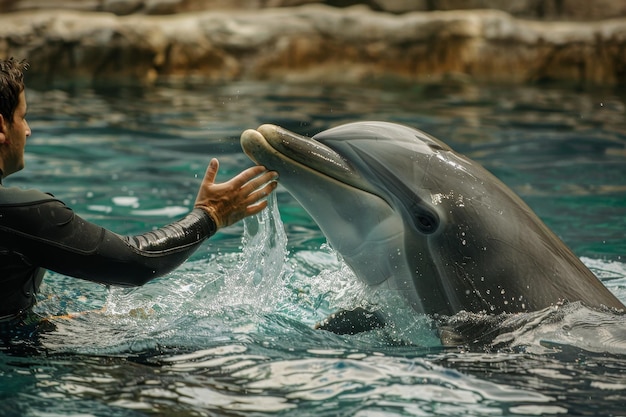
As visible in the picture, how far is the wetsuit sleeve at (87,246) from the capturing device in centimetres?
382

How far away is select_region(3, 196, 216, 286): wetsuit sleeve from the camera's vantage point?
12.5ft

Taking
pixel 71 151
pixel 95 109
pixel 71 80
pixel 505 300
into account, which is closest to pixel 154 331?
pixel 505 300

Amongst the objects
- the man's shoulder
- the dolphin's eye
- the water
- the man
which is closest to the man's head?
the man

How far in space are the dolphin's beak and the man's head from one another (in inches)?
39.2

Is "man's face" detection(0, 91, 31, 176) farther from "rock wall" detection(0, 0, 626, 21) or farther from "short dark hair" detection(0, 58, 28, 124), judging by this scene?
"rock wall" detection(0, 0, 626, 21)

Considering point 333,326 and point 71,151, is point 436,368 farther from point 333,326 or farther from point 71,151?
point 71,151

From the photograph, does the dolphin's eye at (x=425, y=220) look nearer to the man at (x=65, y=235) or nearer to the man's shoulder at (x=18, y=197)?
the man at (x=65, y=235)

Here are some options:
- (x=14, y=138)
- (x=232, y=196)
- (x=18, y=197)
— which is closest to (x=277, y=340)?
(x=232, y=196)

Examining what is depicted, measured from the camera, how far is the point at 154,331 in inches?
167

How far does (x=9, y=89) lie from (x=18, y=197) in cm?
50

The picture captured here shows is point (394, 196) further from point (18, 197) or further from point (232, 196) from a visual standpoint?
point (18, 197)

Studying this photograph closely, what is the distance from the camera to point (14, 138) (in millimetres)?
4039

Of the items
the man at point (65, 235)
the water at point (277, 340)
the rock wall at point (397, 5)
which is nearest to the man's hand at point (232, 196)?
the man at point (65, 235)

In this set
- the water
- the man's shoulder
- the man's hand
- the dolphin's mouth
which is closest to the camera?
the water
